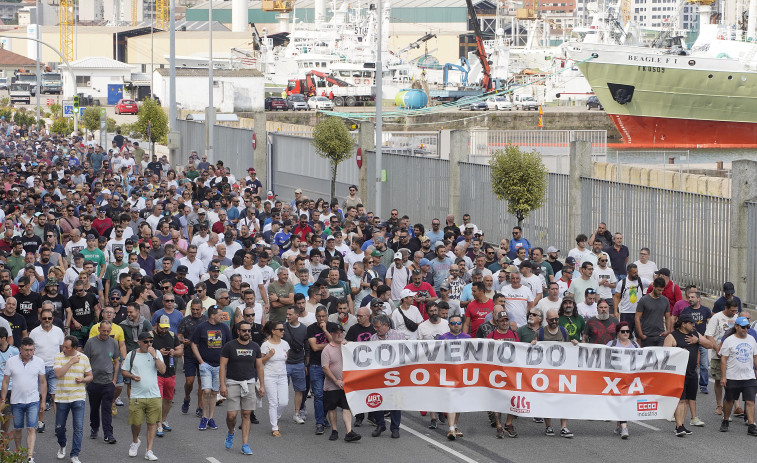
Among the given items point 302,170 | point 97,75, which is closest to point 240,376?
point 302,170

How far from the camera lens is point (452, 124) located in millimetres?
74562

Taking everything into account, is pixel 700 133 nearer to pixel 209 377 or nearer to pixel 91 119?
pixel 91 119

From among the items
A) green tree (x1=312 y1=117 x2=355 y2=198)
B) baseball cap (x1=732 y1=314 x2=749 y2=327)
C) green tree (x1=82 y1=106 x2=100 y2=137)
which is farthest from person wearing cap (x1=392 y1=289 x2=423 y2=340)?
green tree (x1=82 y1=106 x2=100 y2=137)

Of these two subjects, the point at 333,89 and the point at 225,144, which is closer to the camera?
the point at 225,144

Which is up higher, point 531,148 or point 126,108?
point 126,108

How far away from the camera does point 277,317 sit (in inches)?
583

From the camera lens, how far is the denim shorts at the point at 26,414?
11.3m

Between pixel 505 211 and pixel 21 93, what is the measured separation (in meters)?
73.0

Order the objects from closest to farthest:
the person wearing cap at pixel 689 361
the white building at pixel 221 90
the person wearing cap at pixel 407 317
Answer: the person wearing cap at pixel 689 361 < the person wearing cap at pixel 407 317 < the white building at pixel 221 90

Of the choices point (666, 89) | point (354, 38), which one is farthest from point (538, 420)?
point (354, 38)

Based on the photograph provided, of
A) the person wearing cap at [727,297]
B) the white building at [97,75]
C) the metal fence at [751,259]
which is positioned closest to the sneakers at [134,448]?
the person wearing cap at [727,297]

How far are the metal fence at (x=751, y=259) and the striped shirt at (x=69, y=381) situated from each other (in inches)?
438

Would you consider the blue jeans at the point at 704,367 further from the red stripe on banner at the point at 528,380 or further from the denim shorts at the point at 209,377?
the denim shorts at the point at 209,377

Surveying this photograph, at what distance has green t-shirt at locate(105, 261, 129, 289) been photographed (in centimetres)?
1630
